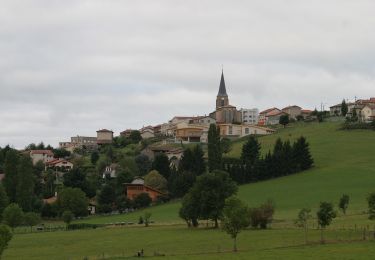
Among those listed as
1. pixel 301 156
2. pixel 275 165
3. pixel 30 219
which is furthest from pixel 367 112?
pixel 30 219

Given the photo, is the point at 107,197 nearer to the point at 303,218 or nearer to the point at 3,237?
the point at 303,218

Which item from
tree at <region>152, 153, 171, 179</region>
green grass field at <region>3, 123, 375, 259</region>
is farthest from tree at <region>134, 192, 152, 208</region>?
tree at <region>152, 153, 171, 179</region>

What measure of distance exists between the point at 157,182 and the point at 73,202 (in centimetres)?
2437

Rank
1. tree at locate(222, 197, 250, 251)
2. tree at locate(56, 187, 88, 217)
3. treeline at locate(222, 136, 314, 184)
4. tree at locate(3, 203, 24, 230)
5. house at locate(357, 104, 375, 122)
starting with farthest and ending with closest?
house at locate(357, 104, 375, 122) < treeline at locate(222, 136, 314, 184) < tree at locate(56, 187, 88, 217) < tree at locate(3, 203, 24, 230) < tree at locate(222, 197, 250, 251)

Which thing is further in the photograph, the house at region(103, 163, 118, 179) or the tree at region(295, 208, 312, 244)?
the house at region(103, 163, 118, 179)

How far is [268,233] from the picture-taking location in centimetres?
6575

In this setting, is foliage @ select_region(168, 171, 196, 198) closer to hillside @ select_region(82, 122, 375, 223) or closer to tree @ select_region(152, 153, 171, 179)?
hillside @ select_region(82, 122, 375, 223)

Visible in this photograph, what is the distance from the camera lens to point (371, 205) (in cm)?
6406

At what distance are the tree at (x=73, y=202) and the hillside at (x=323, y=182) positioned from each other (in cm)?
→ 325

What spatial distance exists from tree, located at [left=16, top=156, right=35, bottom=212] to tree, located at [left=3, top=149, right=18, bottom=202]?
114 inches

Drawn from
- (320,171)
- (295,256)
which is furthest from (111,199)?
(295,256)

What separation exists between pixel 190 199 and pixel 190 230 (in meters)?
7.84

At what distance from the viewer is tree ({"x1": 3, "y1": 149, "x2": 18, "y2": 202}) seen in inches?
4819

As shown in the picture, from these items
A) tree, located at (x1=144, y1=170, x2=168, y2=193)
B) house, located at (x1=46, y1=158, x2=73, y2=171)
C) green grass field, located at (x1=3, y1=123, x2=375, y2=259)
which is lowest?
green grass field, located at (x1=3, y1=123, x2=375, y2=259)
